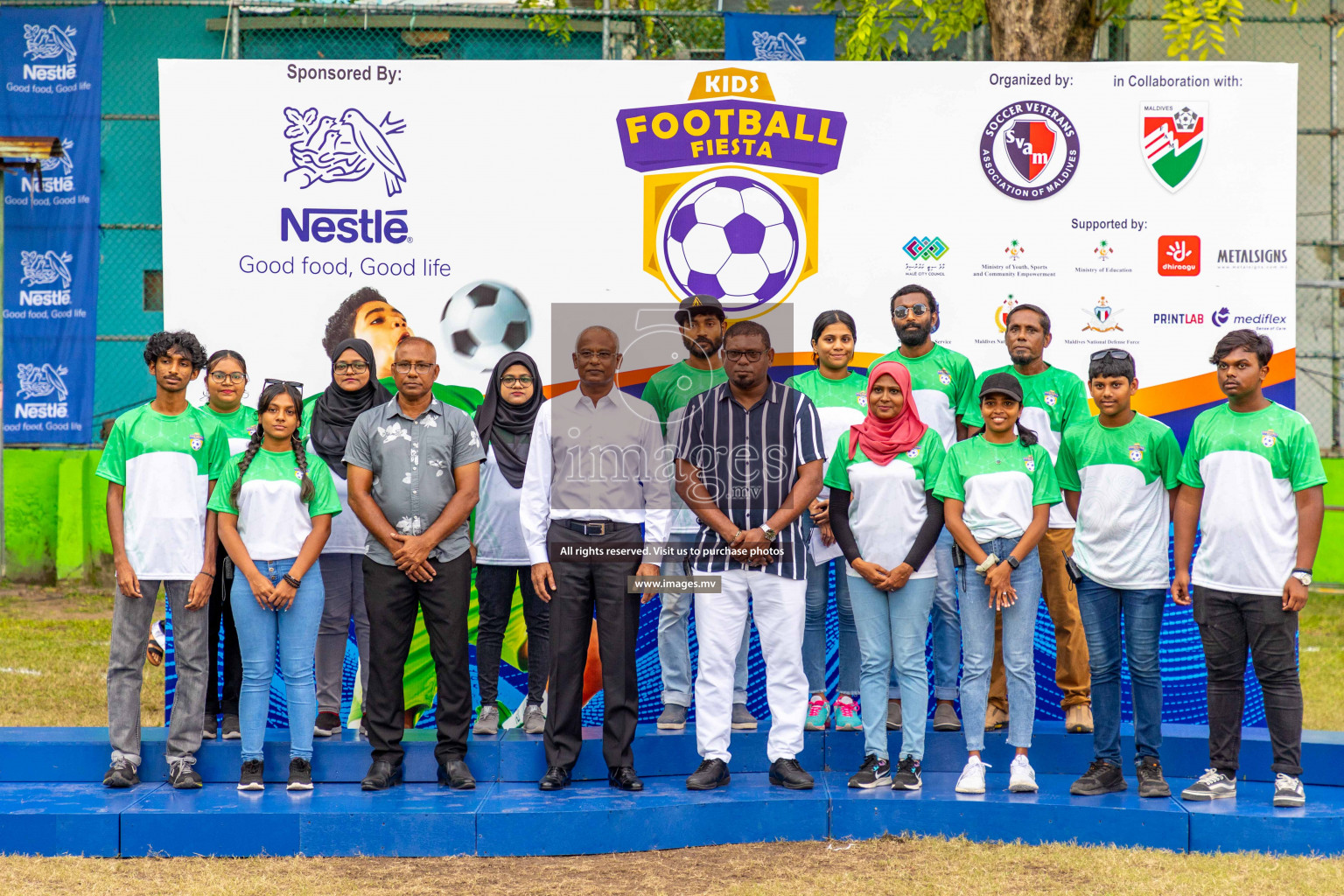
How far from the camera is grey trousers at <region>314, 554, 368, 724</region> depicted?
5.54m

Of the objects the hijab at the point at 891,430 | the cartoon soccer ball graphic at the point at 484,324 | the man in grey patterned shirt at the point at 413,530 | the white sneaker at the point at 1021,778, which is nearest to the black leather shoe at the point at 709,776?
the man in grey patterned shirt at the point at 413,530

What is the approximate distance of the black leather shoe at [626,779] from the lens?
504 cm

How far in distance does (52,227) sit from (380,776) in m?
6.83

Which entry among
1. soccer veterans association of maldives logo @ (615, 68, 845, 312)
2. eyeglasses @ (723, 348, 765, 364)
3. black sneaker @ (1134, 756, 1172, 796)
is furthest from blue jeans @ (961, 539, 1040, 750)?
soccer veterans association of maldives logo @ (615, 68, 845, 312)

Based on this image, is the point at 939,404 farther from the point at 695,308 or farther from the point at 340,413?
the point at 340,413

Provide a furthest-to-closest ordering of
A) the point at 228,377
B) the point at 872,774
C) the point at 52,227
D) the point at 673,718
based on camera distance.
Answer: the point at 52,227 < the point at 673,718 < the point at 228,377 < the point at 872,774

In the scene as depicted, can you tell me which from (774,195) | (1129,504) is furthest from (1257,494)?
(774,195)

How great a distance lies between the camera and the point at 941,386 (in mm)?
5621

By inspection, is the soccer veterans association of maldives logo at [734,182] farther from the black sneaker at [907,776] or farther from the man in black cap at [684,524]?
the black sneaker at [907,776]

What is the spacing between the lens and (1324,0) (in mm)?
11117

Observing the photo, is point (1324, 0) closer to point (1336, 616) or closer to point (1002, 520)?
point (1336, 616)

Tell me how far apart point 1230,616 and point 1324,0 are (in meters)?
8.59

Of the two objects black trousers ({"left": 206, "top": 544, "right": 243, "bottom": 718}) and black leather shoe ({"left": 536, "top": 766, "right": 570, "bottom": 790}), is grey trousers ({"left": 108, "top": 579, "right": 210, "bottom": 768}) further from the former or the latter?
black leather shoe ({"left": 536, "top": 766, "right": 570, "bottom": 790})

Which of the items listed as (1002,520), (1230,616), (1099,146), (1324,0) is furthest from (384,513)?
(1324,0)
